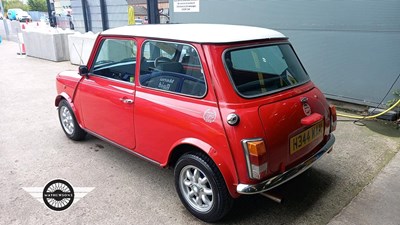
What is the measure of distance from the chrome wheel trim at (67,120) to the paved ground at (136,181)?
186 mm

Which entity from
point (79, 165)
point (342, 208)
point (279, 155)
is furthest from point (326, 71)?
point (79, 165)

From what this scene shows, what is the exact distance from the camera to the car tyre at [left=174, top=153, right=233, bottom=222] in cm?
260

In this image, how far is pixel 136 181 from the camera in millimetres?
3537

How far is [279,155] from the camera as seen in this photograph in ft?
8.37

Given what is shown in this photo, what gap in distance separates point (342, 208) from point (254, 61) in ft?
5.39

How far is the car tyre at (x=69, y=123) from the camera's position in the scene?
4484mm

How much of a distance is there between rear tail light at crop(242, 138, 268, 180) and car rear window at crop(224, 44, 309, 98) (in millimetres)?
428

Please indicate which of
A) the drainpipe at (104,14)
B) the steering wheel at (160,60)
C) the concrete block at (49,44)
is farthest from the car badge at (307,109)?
the concrete block at (49,44)

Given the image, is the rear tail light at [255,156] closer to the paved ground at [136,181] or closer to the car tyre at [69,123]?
the paved ground at [136,181]

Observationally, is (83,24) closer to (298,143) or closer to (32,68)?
(32,68)

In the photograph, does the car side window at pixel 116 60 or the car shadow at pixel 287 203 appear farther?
the car side window at pixel 116 60

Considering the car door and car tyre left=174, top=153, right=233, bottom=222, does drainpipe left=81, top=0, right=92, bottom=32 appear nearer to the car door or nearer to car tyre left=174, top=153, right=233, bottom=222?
the car door

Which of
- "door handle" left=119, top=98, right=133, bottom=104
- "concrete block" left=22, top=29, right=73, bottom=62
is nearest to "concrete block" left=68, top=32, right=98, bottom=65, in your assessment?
"concrete block" left=22, top=29, right=73, bottom=62

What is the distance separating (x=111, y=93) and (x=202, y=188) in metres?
1.56
